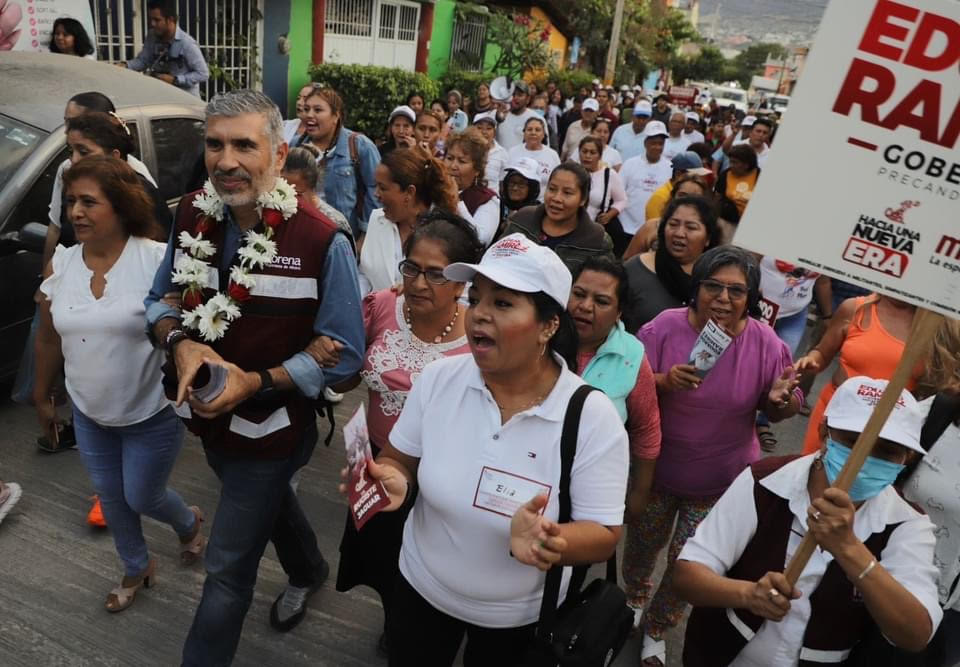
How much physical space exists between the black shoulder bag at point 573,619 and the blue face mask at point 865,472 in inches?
27.5

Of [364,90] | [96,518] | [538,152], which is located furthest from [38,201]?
[364,90]

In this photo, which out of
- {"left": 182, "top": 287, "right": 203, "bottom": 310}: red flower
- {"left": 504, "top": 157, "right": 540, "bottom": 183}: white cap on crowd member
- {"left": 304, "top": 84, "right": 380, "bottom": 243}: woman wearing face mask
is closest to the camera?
{"left": 182, "top": 287, "right": 203, "bottom": 310}: red flower

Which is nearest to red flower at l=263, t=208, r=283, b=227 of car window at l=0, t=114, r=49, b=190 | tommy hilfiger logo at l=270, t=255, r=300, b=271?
tommy hilfiger logo at l=270, t=255, r=300, b=271

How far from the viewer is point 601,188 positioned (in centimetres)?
693

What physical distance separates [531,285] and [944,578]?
1.89 m

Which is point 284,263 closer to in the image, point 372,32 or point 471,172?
point 471,172

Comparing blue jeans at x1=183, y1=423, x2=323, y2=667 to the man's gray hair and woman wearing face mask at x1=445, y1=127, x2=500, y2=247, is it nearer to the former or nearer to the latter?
the man's gray hair

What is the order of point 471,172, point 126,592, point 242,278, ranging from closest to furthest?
point 242,278
point 126,592
point 471,172

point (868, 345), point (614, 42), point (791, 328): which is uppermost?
point (614, 42)

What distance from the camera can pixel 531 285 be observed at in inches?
77.3

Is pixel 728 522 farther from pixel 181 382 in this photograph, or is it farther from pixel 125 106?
pixel 125 106

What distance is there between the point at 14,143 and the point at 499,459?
13.0 ft

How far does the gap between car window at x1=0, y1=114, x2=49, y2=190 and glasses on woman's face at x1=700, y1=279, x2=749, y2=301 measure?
12.8 feet

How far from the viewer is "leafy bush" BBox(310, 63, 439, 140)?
43.7 feet
